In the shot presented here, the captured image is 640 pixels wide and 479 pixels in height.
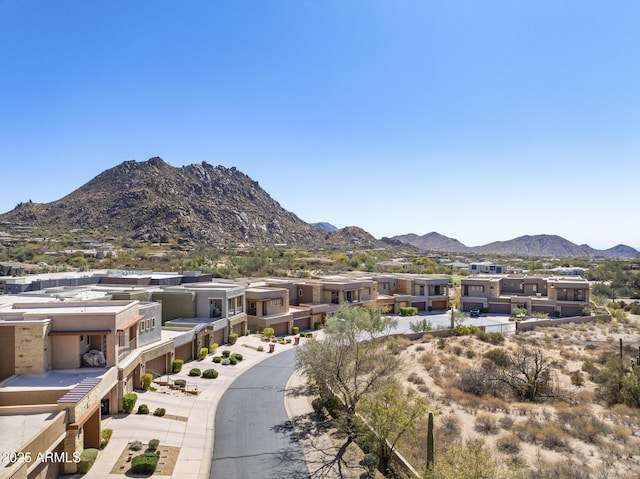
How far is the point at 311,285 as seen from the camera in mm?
62844

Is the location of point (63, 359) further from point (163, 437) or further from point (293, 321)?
point (293, 321)

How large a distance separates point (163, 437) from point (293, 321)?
108 ft

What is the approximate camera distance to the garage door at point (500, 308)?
70.8 meters

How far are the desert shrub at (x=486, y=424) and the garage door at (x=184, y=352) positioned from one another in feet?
80.3

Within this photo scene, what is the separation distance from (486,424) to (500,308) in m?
49.4

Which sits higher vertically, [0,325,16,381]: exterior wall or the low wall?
[0,325,16,381]: exterior wall

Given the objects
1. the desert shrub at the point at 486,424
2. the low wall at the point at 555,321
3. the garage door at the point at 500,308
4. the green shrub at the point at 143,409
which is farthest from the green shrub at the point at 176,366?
the garage door at the point at 500,308

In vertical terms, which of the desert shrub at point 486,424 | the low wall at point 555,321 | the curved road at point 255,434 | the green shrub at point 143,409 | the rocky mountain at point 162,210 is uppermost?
the rocky mountain at point 162,210

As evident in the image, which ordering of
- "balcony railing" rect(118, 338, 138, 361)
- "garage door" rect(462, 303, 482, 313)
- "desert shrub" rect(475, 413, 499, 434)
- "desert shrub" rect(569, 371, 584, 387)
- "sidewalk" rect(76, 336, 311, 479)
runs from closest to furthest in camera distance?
"sidewalk" rect(76, 336, 311, 479) < "desert shrub" rect(475, 413, 499, 434) < "balcony railing" rect(118, 338, 138, 361) < "desert shrub" rect(569, 371, 584, 387) < "garage door" rect(462, 303, 482, 313)

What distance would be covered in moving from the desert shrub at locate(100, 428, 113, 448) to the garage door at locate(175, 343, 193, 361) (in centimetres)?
1541

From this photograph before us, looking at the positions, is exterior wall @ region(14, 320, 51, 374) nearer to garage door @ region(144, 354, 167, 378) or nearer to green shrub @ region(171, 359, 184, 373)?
garage door @ region(144, 354, 167, 378)

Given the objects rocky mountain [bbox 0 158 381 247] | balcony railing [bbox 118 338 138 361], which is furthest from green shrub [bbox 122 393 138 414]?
rocky mountain [bbox 0 158 381 247]

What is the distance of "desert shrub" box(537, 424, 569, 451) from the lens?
22875 mm

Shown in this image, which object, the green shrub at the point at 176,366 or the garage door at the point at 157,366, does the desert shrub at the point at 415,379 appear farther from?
the garage door at the point at 157,366
